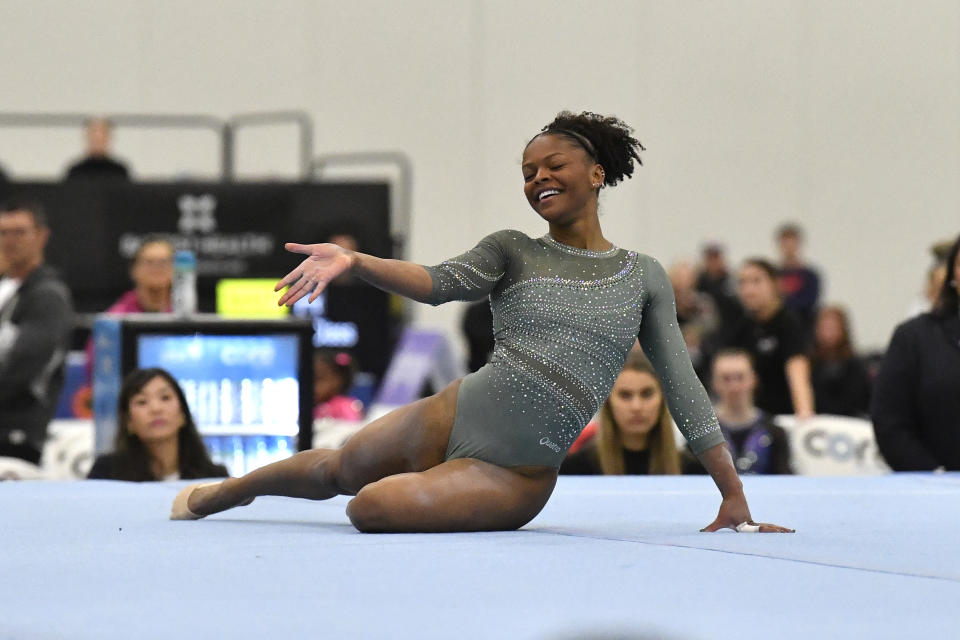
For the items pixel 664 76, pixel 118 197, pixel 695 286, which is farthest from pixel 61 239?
pixel 664 76

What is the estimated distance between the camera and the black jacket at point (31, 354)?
5.35 m

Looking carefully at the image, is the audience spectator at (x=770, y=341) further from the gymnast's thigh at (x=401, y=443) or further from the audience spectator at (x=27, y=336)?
the gymnast's thigh at (x=401, y=443)

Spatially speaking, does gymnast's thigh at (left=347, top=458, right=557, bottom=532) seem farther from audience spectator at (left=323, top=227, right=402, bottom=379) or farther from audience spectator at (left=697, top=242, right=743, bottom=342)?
audience spectator at (left=697, top=242, right=743, bottom=342)

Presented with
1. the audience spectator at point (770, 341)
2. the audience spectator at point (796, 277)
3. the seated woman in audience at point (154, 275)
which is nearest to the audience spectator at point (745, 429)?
the audience spectator at point (770, 341)

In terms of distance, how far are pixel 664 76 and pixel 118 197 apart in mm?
5692

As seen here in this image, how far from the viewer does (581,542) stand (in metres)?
2.51

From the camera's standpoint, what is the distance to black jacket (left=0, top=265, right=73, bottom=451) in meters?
5.35

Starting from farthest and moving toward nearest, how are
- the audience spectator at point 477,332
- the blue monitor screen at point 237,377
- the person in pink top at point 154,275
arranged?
the audience spectator at point 477,332 → the person in pink top at point 154,275 → the blue monitor screen at point 237,377

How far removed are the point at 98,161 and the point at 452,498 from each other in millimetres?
7165

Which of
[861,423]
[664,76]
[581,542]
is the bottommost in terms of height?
[861,423]

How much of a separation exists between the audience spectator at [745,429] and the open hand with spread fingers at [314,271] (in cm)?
319

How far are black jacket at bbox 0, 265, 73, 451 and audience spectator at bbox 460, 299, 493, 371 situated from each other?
3.17 metres

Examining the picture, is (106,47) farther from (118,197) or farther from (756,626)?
(756,626)

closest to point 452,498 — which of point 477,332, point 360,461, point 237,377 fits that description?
point 360,461
